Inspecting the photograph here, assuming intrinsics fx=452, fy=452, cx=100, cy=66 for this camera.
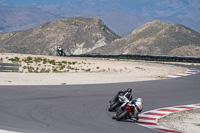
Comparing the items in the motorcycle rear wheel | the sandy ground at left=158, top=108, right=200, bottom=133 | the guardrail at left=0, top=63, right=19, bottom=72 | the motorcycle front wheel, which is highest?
the guardrail at left=0, top=63, right=19, bottom=72

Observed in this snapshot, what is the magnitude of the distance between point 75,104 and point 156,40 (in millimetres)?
125899

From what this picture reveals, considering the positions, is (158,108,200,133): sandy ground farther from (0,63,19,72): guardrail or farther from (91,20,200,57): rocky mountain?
(91,20,200,57): rocky mountain

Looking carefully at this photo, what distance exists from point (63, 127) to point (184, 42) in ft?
409

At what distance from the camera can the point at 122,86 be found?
24297mm

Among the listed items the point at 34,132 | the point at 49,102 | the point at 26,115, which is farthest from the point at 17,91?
the point at 34,132

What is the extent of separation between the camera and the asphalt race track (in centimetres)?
1270

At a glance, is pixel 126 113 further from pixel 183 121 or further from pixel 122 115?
pixel 183 121

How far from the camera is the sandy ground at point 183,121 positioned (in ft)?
44.7

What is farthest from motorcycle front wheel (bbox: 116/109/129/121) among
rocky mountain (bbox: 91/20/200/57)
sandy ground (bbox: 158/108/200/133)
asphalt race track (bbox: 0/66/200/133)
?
rocky mountain (bbox: 91/20/200/57)

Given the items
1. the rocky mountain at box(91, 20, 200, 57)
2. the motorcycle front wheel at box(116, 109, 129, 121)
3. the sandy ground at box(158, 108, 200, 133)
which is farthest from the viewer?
the rocky mountain at box(91, 20, 200, 57)

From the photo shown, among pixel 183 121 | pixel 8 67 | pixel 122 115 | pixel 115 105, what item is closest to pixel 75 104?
pixel 115 105

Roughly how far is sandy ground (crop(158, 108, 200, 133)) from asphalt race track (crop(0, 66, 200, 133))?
1146 millimetres

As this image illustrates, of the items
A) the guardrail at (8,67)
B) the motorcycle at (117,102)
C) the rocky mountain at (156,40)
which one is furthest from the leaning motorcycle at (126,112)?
the rocky mountain at (156,40)

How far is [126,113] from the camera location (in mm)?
14039
